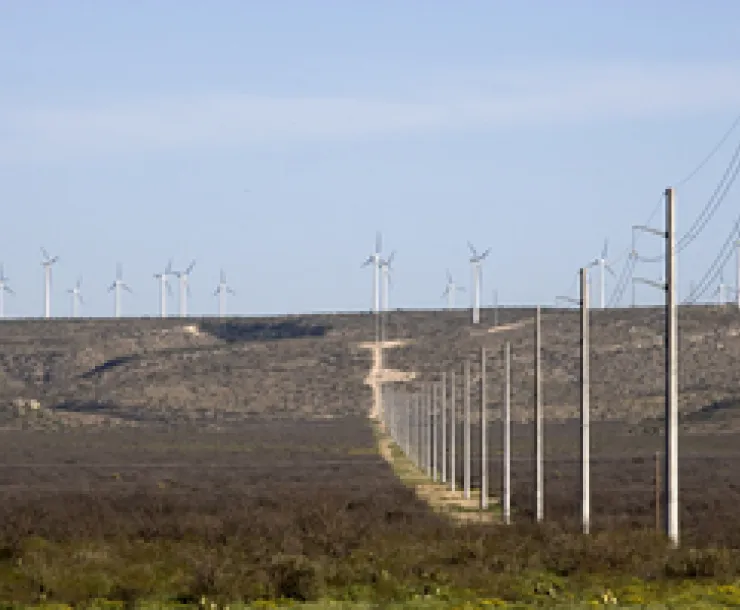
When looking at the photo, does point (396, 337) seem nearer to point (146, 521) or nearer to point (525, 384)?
point (525, 384)

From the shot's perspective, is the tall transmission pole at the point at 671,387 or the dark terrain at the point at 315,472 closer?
the dark terrain at the point at 315,472

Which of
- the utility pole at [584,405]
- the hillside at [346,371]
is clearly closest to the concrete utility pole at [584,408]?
the utility pole at [584,405]

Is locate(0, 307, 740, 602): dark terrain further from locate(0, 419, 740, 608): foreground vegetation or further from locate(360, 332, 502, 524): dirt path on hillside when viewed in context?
locate(360, 332, 502, 524): dirt path on hillside

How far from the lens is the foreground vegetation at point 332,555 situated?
87.5ft

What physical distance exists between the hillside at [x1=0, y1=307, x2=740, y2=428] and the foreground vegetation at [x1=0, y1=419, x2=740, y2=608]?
305ft

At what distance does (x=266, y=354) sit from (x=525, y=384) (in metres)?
Result: 37.9

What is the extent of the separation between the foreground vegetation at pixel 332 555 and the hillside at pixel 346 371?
92848 millimetres

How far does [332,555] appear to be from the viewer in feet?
107

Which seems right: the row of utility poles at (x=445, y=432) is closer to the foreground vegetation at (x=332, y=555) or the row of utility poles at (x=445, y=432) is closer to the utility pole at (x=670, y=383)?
the foreground vegetation at (x=332, y=555)

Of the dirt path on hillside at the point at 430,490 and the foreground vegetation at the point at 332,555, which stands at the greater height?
the foreground vegetation at the point at 332,555

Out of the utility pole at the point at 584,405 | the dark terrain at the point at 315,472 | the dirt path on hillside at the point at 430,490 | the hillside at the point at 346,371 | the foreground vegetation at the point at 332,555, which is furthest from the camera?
the hillside at the point at 346,371

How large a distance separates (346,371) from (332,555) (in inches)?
5559

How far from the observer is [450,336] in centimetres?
18888

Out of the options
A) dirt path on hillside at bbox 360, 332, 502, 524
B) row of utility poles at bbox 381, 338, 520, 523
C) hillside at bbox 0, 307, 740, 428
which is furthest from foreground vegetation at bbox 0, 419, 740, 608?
hillside at bbox 0, 307, 740, 428
